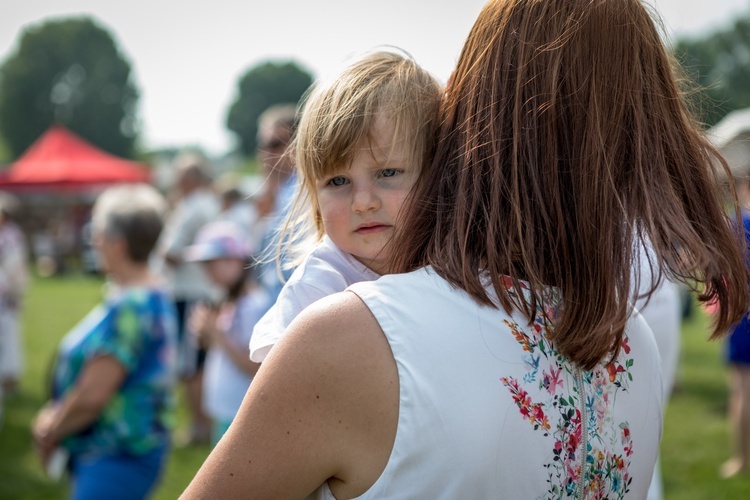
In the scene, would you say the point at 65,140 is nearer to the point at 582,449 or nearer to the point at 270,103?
the point at 582,449

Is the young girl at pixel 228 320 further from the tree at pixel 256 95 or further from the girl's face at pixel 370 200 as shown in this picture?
the tree at pixel 256 95

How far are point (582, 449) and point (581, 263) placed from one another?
30 centimetres

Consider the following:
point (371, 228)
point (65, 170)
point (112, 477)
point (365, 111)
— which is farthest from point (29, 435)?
point (65, 170)

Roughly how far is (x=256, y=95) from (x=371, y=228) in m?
93.3

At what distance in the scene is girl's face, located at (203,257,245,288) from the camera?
454cm

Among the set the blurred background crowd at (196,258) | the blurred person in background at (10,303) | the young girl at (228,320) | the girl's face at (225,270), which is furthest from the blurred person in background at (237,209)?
the girl's face at (225,270)

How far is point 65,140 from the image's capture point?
2616 centimetres

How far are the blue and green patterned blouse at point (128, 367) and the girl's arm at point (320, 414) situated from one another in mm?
2451

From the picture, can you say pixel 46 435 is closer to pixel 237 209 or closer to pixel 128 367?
pixel 128 367

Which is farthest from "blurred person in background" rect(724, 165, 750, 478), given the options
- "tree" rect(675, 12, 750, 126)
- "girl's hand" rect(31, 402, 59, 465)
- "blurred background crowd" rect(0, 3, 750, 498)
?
"girl's hand" rect(31, 402, 59, 465)

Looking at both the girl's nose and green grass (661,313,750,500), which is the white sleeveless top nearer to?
the girl's nose

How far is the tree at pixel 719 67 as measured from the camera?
1.69 metres

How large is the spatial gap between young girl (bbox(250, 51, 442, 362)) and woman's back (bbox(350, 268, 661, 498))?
1.36 ft

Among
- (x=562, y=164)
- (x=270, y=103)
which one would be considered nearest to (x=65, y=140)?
(x=562, y=164)
